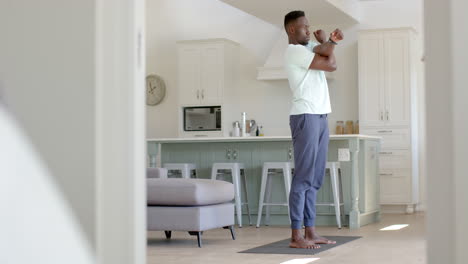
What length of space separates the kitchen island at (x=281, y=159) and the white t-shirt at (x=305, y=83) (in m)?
2.17

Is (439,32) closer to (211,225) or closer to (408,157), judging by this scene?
(211,225)

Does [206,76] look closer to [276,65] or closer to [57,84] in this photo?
[276,65]

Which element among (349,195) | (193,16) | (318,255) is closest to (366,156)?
(349,195)

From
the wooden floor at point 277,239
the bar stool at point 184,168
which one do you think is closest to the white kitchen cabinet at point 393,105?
the wooden floor at point 277,239

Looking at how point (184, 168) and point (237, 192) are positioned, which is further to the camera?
point (184, 168)

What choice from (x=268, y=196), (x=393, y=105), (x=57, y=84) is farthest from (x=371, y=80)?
(x=57, y=84)

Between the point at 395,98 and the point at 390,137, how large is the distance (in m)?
0.50

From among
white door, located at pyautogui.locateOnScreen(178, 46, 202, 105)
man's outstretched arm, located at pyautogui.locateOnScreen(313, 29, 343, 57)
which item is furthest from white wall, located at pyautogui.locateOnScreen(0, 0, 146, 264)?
white door, located at pyautogui.locateOnScreen(178, 46, 202, 105)

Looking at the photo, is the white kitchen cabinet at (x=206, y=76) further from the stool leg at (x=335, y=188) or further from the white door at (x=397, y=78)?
the stool leg at (x=335, y=188)

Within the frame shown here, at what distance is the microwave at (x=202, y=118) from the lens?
34.5ft

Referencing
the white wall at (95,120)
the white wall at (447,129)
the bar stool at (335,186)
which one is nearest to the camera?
the white wall at (447,129)

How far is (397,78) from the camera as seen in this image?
382 inches

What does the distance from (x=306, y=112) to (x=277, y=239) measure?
147cm

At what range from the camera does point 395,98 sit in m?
9.69
